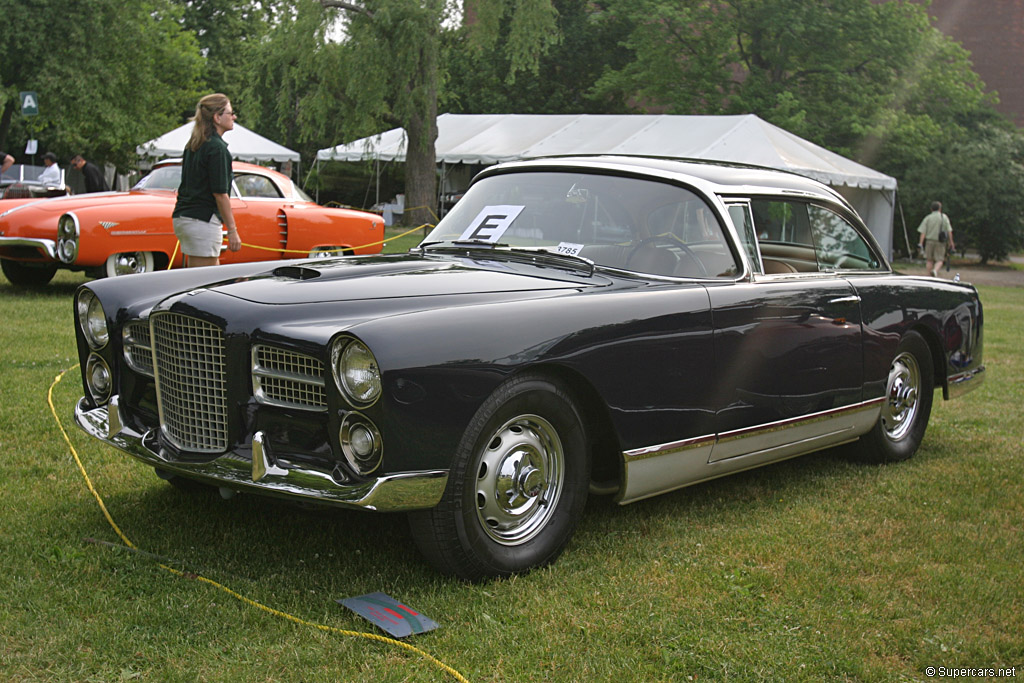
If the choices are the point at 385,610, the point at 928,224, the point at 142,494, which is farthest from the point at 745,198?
the point at 928,224

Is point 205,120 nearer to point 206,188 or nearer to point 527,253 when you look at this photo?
point 206,188

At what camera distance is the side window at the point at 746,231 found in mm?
4664

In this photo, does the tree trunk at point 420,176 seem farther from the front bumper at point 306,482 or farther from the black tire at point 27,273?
the front bumper at point 306,482

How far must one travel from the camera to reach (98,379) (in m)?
4.20

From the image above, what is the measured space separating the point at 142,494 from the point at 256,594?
4.45 ft

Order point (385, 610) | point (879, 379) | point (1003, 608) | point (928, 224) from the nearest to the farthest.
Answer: point (385, 610), point (1003, 608), point (879, 379), point (928, 224)

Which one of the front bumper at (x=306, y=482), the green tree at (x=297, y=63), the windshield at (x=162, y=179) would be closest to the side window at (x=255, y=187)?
the windshield at (x=162, y=179)

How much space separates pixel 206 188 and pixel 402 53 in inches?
590

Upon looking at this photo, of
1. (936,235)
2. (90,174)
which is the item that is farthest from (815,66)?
(90,174)

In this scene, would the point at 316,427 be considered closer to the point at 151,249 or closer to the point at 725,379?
the point at 725,379

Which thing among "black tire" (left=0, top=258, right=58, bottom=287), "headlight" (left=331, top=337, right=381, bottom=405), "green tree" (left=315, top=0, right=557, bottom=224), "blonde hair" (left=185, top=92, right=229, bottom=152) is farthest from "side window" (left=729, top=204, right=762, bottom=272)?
"green tree" (left=315, top=0, right=557, bottom=224)

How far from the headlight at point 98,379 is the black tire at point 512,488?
154cm

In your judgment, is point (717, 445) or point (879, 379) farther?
point (879, 379)

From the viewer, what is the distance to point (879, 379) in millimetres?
5285
